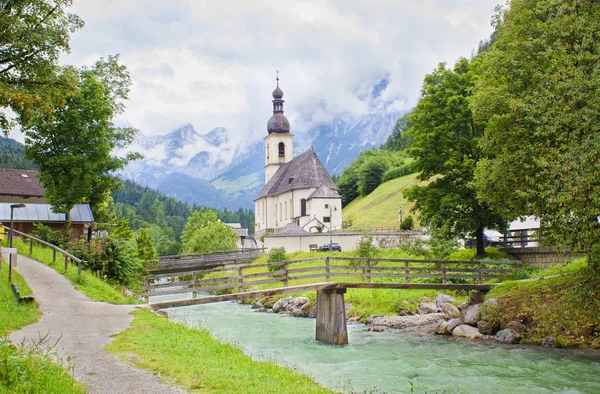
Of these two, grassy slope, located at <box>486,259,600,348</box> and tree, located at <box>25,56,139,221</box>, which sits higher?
tree, located at <box>25,56,139,221</box>

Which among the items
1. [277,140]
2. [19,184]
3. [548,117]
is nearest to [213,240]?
[277,140]

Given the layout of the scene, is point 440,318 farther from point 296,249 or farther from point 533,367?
point 296,249

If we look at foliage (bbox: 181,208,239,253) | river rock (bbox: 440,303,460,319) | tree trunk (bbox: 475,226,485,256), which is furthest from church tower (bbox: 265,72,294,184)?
river rock (bbox: 440,303,460,319)

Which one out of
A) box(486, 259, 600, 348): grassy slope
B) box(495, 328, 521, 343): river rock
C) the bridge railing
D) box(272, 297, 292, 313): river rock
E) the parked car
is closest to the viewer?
box(486, 259, 600, 348): grassy slope

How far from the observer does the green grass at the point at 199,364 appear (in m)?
8.59

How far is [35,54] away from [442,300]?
21710 mm

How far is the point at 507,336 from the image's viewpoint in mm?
19688

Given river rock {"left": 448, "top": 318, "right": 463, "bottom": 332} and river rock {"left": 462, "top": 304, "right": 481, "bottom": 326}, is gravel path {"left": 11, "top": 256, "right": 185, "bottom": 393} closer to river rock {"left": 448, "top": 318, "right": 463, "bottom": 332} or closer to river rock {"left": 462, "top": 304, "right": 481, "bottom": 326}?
river rock {"left": 448, "top": 318, "right": 463, "bottom": 332}

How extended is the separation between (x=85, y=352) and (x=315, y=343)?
11567mm

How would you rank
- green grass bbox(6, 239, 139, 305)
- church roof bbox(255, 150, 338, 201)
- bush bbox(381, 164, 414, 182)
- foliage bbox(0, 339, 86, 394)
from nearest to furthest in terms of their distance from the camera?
1. foliage bbox(0, 339, 86, 394)
2. green grass bbox(6, 239, 139, 305)
3. church roof bbox(255, 150, 338, 201)
4. bush bbox(381, 164, 414, 182)

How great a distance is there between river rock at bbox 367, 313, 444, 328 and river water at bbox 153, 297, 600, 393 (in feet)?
6.89

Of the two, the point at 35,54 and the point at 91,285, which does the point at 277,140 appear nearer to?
the point at 91,285

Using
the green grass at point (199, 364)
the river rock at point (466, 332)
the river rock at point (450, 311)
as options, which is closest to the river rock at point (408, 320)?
the river rock at point (450, 311)

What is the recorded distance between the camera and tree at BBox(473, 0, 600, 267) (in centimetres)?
1331
